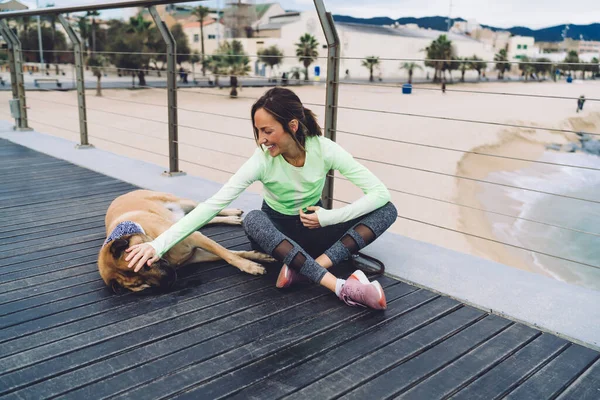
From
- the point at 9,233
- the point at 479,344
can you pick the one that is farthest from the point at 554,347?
the point at 9,233

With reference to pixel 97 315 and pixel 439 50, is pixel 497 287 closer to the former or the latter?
pixel 97 315

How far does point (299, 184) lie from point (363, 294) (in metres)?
0.69

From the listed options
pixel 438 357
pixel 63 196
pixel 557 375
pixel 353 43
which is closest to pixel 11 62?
pixel 63 196

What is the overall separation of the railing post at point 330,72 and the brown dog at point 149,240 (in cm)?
66

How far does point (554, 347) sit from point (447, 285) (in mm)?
622

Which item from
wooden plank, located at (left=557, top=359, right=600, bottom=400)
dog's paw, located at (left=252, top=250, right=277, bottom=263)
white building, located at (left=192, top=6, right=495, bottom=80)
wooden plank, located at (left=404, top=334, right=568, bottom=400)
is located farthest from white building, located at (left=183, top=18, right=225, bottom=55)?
wooden plank, located at (left=557, top=359, right=600, bottom=400)

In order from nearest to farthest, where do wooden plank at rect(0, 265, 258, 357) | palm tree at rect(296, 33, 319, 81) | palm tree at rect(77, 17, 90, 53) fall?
wooden plank at rect(0, 265, 258, 357) < palm tree at rect(77, 17, 90, 53) < palm tree at rect(296, 33, 319, 81)

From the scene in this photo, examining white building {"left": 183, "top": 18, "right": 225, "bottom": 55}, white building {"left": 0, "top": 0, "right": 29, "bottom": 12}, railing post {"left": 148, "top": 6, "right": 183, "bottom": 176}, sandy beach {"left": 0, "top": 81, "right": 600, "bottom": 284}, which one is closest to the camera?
railing post {"left": 148, "top": 6, "right": 183, "bottom": 176}

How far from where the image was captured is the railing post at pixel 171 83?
4.42m

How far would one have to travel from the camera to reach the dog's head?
2.49 meters

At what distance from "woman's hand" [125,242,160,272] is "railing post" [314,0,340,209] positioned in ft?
4.67

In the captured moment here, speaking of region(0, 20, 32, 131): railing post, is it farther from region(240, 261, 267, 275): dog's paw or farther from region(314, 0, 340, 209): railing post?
region(240, 261, 267, 275): dog's paw

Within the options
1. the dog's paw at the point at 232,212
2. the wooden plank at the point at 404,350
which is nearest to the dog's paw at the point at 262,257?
the dog's paw at the point at 232,212

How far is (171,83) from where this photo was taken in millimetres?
4574
